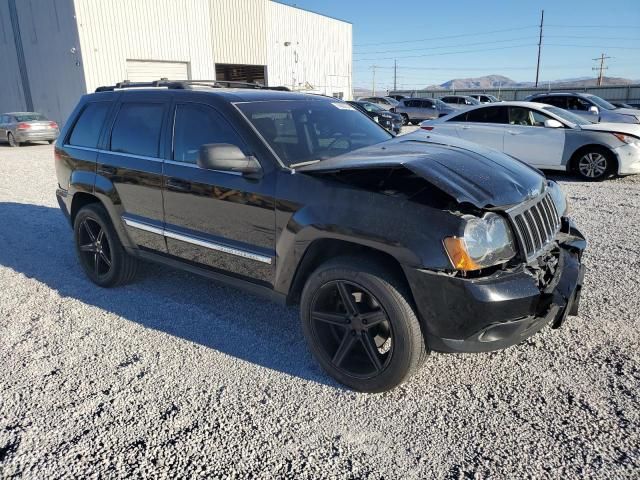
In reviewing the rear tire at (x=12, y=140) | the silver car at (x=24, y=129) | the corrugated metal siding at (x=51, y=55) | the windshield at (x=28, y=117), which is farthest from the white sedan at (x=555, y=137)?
the corrugated metal siding at (x=51, y=55)

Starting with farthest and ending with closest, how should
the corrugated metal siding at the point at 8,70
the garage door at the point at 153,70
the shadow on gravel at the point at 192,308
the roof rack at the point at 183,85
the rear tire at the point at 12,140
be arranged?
the corrugated metal siding at the point at 8,70, the garage door at the point at 153,70, the rear tire at the point at 12,140, the roof rack at the point at 183,85, the shadow on gravel at the point at 192,308

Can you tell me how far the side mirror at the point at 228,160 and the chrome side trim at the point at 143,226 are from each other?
1.05m

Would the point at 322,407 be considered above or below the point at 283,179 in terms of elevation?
below

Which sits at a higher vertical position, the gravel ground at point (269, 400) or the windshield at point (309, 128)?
the windshield at point (309, 128)

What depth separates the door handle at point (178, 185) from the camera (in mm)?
3655

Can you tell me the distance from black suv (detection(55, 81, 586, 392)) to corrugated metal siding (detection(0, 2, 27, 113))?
27613 millimetres

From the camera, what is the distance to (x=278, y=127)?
3.55 m

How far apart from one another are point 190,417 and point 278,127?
2043 millimetres

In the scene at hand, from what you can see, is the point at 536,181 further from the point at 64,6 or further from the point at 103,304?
the point at 64,6

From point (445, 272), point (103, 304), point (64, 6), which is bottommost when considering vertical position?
point (103, 304)

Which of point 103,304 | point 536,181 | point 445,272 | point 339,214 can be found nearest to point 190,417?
point 339,214

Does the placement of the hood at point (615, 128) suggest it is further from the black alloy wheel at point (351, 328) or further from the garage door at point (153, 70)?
the garage door at point (153, 70)

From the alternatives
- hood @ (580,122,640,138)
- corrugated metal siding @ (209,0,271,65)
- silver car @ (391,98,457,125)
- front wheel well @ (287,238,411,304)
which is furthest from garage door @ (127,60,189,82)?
front wheel well @ (287,238,411,304)

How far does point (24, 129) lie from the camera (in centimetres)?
1934
